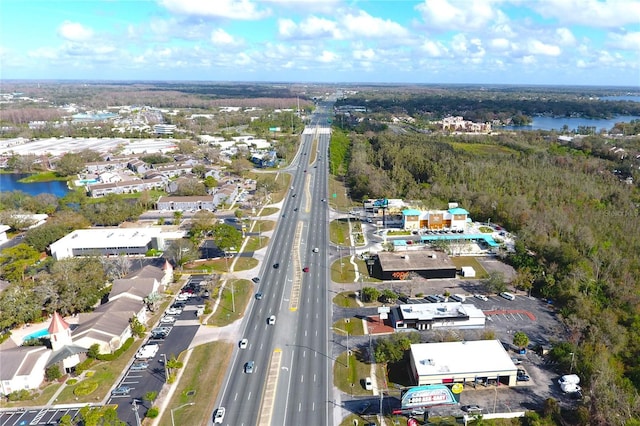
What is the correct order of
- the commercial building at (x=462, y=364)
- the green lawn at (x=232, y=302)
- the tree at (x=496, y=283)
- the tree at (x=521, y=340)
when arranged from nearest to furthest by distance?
the commercial building at (x=462, y=364) < the tree at (x=521, y=340) < the green lawn at (x=232, y=302) < the tree at (x=496, y=283)

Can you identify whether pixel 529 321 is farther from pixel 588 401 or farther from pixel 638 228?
pixel 638 228

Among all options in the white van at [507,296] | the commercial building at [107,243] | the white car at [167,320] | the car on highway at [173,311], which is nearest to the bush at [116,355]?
the white car at [167,320]

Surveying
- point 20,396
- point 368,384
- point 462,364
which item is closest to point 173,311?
point 20,396

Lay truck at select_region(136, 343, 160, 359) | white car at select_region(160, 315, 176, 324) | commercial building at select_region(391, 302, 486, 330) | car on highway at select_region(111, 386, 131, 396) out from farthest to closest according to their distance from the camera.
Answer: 1. white car at select_region(160, 315, 176, 324)
2. commercial building at select_region(391, 302, 486, 330)
3. truck at select_region(136, 343, 160, 359)
4. car on highway at select_region(111, 386, 131, 396)

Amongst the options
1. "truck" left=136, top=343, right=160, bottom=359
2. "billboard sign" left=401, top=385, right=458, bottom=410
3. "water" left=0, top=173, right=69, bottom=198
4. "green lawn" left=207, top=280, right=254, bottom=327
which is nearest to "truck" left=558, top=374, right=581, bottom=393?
"billboard sign" left=401, top=385, right=458, bottom=410

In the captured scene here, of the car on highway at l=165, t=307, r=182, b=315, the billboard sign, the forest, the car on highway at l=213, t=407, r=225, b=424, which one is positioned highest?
the forest

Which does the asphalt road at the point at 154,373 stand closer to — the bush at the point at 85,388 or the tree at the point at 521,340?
the bush at the point at 85,388

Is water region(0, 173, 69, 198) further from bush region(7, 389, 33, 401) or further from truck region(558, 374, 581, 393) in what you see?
truck region(558, 374, 581, 393)
